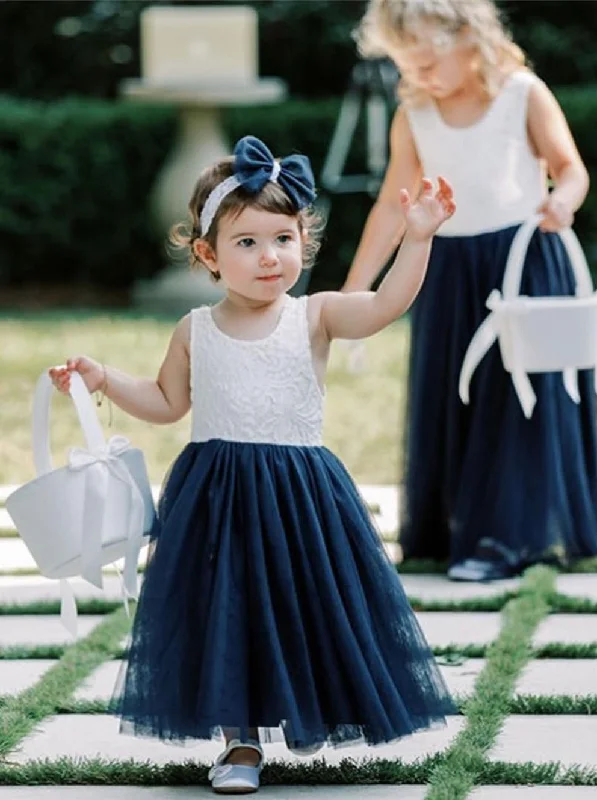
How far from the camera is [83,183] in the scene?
13.4 m

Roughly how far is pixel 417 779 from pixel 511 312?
1.52 m

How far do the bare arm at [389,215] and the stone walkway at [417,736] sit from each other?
0.78 metres

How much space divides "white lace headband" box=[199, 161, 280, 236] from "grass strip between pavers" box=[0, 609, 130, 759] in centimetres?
94

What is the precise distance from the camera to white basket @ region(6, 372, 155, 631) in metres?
3.28

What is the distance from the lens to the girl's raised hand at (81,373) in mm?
3434

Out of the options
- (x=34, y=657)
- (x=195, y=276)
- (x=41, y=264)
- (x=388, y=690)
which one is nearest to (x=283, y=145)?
(x=195, y=276)

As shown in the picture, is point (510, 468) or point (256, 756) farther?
point (510, 468)

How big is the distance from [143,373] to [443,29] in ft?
13.9

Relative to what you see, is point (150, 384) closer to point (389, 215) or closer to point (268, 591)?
point (268, 591)

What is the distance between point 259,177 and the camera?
10.9ft

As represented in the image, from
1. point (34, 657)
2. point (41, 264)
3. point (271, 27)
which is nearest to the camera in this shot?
point (34, 657)

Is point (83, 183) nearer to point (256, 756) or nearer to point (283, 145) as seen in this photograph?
point (283, 145)

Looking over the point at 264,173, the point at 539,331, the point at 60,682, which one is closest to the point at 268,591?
the point at 264,173

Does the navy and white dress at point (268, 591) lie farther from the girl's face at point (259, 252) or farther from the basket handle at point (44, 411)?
the basket handle at point (44, 411)
